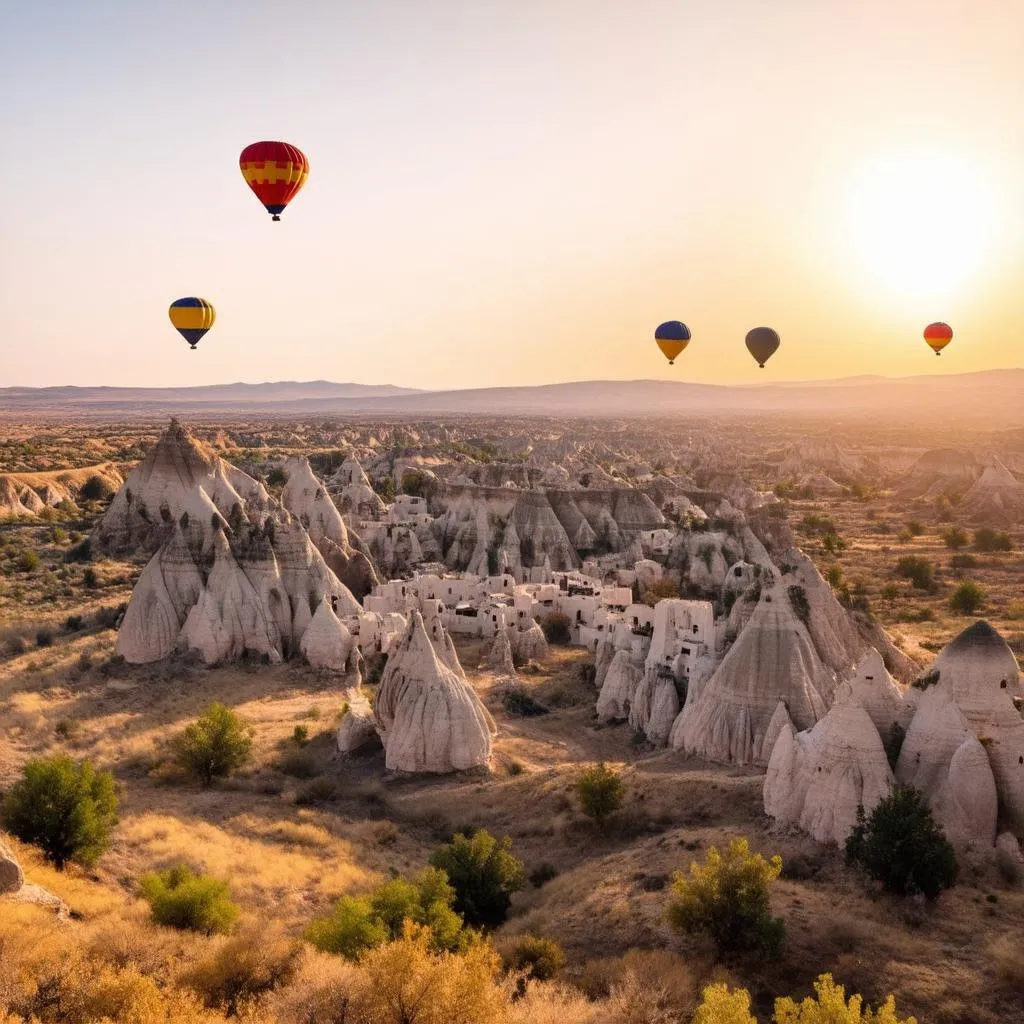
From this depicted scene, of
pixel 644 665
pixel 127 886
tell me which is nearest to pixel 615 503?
pixel 644 665

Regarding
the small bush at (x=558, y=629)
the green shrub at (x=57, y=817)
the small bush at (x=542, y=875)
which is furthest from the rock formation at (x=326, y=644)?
the small bush at (x=542, y=875)

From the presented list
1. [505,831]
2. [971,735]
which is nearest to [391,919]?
[505,831]

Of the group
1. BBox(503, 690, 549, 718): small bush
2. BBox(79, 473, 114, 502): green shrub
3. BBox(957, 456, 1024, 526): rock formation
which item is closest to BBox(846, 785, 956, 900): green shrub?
BBox(503, 690, 549, 718): small bush

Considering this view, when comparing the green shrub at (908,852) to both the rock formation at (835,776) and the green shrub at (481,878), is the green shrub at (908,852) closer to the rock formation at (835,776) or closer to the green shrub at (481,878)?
the rock formation at (835,776)

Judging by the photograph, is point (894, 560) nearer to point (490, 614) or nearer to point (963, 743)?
point (490, 614)

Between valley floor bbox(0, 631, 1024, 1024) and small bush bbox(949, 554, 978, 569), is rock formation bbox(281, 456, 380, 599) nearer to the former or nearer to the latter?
valley floor bbox(0, 631, 1024, 1024)

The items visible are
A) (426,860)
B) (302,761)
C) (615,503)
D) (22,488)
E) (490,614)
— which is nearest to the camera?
(426,860)

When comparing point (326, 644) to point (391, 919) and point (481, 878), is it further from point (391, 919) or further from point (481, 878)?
point (391, 919)
